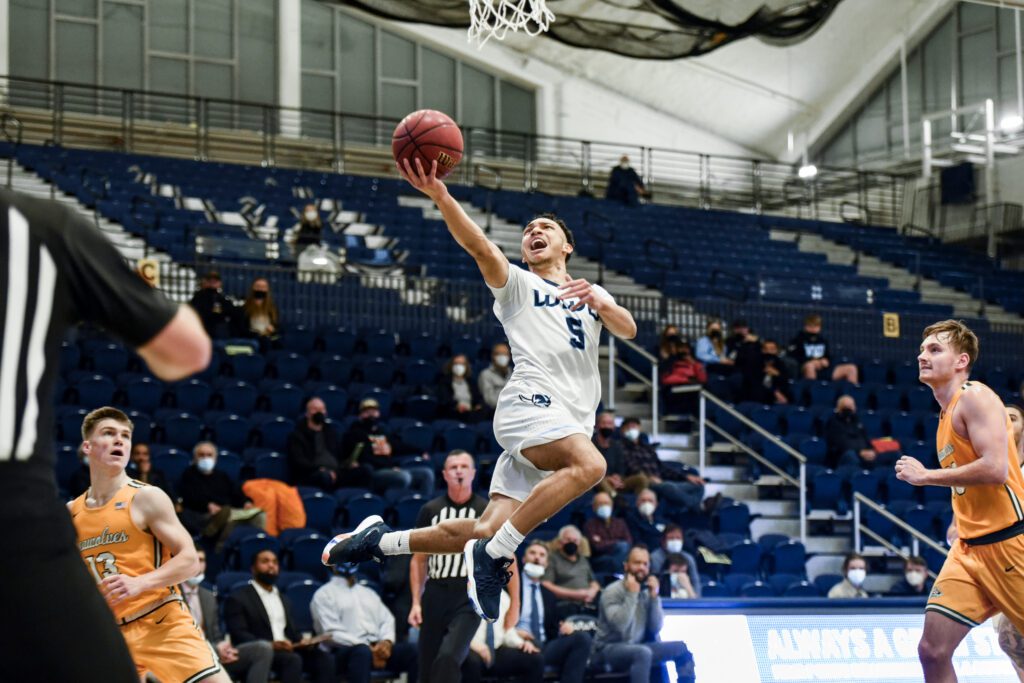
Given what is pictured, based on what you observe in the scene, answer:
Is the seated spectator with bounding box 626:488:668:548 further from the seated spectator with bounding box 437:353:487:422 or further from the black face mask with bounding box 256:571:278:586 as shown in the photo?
the black face mask with bounding box 256:571:278:586

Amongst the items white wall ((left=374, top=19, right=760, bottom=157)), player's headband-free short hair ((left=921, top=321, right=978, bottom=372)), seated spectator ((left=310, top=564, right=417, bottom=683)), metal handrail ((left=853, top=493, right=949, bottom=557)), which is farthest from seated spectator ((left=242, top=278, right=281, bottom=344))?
white wall ((left=374, top=19, right=760, bottom=157))

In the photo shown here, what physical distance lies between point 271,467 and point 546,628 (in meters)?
3.70

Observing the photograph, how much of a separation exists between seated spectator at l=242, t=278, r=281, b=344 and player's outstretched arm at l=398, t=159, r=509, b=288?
1071cm

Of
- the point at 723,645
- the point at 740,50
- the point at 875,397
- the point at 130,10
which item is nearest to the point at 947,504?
the point at 875,397

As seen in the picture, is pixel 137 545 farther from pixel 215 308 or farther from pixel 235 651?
pixel 215 308

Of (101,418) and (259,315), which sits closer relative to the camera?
(101,418)

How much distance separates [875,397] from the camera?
1947 cm

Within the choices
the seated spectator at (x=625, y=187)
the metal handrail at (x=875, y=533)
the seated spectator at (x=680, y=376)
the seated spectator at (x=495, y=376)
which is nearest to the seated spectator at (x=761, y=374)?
the seated spectator at (x=680, y=376)

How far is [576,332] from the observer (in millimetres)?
6785

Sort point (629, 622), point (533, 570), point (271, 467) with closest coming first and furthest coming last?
point (629, 622)
point (533, 570)
point (271, 467)

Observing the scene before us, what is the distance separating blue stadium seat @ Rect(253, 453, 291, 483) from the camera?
45.3 feet

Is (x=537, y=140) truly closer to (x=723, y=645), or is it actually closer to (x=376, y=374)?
(x=376, y=374)

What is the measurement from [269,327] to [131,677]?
14.2 meters

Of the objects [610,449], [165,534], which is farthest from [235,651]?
[610,449]
